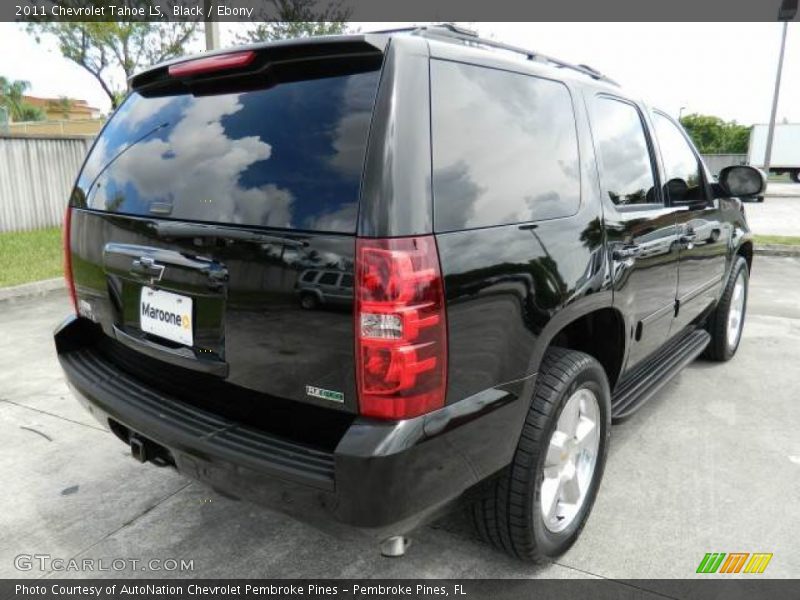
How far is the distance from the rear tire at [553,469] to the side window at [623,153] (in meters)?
0.89

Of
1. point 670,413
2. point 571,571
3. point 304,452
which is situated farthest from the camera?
point 670,413

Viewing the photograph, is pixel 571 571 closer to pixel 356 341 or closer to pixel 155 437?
pixel 356 341

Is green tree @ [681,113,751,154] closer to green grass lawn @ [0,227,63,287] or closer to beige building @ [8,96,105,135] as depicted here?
beige building @ [8,96,105,135]

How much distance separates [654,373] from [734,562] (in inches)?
47.1

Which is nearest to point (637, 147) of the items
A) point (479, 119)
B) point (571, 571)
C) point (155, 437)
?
point (479, 119)

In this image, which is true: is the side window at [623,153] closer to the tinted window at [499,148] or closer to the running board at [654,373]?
the tinted window at [499,148]

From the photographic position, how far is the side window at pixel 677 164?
3.49m

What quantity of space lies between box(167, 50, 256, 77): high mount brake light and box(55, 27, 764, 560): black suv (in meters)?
0.01

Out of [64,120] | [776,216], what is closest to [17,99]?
[64,120]

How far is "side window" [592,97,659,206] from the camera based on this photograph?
2.74 meters

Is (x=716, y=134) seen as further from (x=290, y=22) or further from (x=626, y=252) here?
(x=626, y=252)

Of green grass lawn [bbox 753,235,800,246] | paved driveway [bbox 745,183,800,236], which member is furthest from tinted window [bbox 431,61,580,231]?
paved driveway [bbox 745,183,800,236]

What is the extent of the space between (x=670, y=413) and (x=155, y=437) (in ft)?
10.4

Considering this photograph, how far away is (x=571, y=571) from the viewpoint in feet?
7.95
